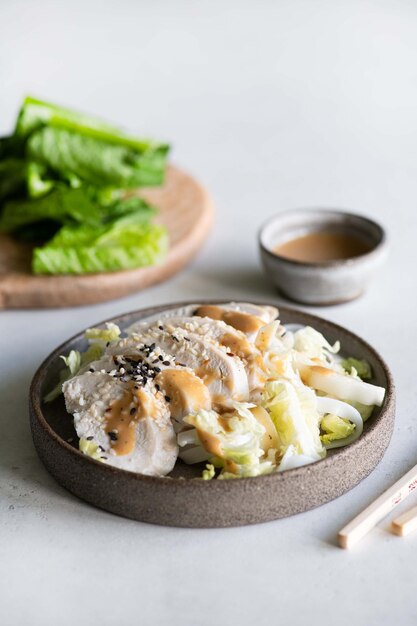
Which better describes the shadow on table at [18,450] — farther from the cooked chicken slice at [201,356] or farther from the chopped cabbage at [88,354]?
the cooked chicken slice at [201,356]

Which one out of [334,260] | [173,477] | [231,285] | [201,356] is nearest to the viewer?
[173,477]

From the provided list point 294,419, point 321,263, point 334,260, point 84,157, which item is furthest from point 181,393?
point 84,157

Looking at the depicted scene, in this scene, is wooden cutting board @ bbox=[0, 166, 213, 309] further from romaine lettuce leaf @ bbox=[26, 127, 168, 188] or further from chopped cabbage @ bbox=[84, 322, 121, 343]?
chopped cabbage @ bbox=[84, 322, 121, 343]

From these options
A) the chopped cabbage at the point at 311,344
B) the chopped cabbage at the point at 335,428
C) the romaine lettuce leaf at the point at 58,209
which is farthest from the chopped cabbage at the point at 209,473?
the romaine lettuce leaf at the point at 58,209

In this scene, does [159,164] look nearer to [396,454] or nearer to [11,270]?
[11,270]

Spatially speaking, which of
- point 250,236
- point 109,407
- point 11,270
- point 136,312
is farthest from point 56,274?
point 109,407

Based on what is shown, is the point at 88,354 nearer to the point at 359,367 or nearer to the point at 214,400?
the point at 214,400

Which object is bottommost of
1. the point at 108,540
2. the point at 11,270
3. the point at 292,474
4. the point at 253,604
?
the point at 11,270
